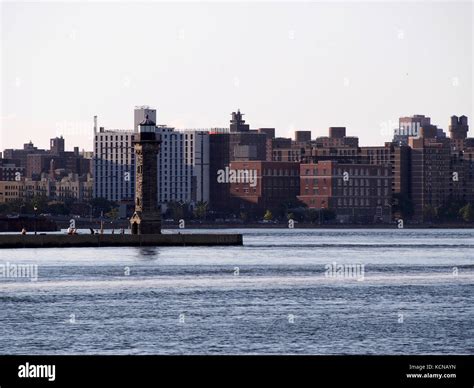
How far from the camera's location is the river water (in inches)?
1967

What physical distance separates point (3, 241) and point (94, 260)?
2970cm

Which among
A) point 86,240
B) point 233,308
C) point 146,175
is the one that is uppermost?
point 146,175

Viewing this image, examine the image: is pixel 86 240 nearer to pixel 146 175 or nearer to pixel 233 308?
pixel 146 175

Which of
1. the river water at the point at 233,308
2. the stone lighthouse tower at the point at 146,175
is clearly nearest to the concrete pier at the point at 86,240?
the stone lighthouse tower at the point at 146,175

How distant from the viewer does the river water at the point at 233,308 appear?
50.0 metres

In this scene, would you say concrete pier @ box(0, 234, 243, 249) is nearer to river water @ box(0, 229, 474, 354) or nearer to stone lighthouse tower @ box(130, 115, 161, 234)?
stone lighthouse tower @ box(130, 115, 161, 234)

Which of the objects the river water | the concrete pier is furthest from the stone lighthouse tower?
the river water

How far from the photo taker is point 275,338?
170 ft

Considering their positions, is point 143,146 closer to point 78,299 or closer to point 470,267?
point 470,267

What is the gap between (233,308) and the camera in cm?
6700

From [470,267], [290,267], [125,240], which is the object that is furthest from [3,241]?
[470,267]

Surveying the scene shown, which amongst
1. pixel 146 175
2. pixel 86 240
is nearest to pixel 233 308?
pixel 146 175

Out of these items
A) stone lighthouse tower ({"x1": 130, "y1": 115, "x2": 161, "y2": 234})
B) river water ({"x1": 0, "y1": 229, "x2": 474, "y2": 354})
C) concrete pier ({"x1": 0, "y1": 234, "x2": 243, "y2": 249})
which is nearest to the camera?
river water ({"x1": 0, "y1": 229, "x2": 474, "y2": 354})

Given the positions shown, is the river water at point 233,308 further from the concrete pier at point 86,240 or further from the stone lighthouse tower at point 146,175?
the concrete pier at point 86,240
